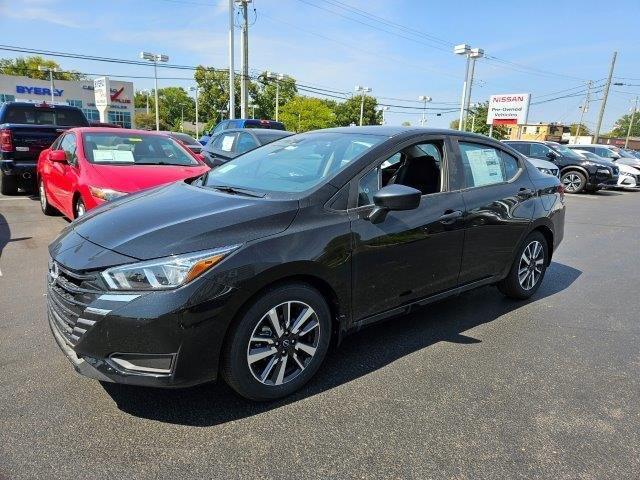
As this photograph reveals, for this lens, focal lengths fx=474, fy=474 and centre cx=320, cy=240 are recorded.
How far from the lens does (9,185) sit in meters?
9.70

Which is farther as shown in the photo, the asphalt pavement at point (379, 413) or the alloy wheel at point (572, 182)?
the alloy wheel at point (572, 182)

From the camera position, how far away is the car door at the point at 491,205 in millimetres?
3826

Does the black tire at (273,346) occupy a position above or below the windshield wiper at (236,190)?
below

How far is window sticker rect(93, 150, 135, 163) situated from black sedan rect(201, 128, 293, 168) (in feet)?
10.3

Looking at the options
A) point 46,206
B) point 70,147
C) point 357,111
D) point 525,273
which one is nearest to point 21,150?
point 46,206

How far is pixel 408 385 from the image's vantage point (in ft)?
9.98

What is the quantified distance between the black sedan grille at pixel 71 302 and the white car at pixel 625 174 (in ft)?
56.6

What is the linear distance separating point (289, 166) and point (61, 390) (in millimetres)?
2086

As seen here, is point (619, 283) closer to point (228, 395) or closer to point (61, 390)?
point (228, 395)

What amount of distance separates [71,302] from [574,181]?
55.5 feet

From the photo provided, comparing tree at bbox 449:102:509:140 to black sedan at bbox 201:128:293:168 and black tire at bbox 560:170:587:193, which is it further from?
black sedan at bbox 201:128:293:168

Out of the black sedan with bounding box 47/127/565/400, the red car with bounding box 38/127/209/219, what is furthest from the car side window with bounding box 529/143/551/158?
the black sedan with bounding box 47/127/565/400

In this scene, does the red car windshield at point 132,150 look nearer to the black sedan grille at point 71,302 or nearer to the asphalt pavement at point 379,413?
the asphalt pavement at point 379,413

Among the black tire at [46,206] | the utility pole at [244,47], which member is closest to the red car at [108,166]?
the black tire at [46,206]
